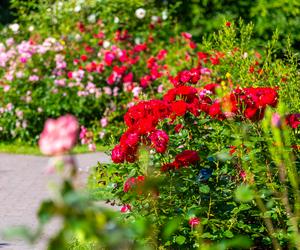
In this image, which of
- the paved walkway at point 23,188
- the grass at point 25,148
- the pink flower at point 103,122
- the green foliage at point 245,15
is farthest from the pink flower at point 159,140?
the green foliage at point 245,15

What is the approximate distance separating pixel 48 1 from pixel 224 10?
3122 mm

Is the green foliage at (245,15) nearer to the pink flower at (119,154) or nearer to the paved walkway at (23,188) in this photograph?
the paved walkway at (23,188)

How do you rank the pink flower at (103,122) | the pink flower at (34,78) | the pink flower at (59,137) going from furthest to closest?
the pink flower at (34,78)
the pink flower at (103,122)
the pink flower at (59,137)

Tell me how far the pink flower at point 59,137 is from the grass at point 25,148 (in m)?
7.91

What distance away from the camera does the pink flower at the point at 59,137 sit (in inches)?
66.6

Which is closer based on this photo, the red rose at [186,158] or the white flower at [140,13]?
the red rose at [186,158]

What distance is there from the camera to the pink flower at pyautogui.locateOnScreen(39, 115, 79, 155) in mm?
1691

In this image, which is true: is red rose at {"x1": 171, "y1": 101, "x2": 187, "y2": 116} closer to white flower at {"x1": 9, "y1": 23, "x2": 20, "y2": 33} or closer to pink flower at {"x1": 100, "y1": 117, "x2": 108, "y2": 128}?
pink flower at {"x1": 100, "y1": 117, "x2": 108, "y2": 128}

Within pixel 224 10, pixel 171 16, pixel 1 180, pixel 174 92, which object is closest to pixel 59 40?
pixel 171 16

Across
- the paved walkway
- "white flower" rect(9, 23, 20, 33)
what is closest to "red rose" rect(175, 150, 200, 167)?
the paved walkway

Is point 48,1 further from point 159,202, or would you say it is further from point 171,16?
point 159,202

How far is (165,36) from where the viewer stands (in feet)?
39.6

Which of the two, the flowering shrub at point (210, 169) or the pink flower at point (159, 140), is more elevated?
the pink flower at point (159, 140)

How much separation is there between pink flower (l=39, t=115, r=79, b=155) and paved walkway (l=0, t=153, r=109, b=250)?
3.65m
